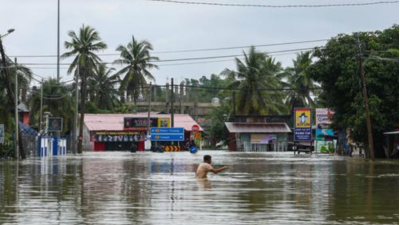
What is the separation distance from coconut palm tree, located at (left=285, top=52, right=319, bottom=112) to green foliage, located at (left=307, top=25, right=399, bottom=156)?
39.0m

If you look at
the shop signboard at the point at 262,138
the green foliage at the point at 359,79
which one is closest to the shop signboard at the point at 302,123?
the shop signboard at the point at 262,138

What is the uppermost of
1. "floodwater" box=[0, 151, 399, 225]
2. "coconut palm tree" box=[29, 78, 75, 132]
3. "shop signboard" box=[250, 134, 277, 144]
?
"coconut palm tree" box=[29, 78, 75, 132]

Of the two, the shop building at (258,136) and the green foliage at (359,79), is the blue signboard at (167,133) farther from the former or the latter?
the green foliage at (359,79)

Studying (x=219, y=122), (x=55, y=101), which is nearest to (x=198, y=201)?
(x=55, y=101)

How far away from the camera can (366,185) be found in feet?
81.5

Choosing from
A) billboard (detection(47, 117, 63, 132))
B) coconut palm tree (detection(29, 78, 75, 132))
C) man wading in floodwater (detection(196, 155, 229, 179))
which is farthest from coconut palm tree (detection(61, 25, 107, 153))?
man wading in floodwater (detection(196, 155, 229, 179))

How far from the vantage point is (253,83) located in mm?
99375

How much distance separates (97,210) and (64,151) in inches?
2387

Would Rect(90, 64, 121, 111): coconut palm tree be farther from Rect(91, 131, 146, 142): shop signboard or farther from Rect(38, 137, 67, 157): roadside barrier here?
Rect(38, 137, 67, 157): roadside barrier

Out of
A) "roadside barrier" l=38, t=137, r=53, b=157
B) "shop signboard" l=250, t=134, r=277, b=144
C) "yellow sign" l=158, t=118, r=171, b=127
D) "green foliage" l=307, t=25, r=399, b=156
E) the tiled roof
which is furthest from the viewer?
"yellow sign" l=158, t=118, r=171, b=127

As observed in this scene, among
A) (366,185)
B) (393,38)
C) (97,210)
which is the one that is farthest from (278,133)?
(97,210)

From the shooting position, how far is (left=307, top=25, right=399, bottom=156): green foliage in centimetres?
5912

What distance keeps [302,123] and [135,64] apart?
2439cm

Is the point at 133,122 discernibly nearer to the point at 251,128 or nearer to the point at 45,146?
the point at 251,128
